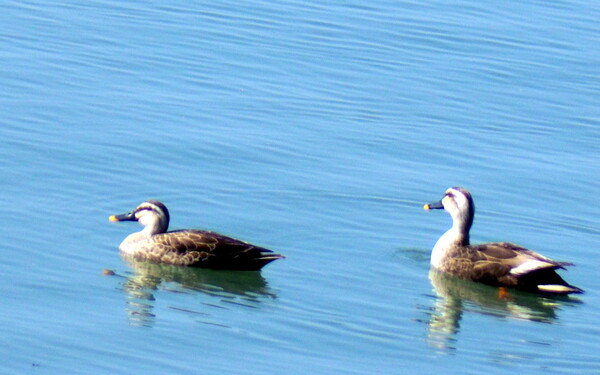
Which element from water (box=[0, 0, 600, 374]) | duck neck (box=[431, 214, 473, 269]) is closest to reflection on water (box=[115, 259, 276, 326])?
water (box=[0, 0, 600, 374])

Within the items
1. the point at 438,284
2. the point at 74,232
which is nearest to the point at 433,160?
the point at 438,284

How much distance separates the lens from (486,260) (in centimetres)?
1667

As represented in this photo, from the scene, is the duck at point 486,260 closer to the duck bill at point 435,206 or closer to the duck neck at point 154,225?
the duck bill at point 435,206

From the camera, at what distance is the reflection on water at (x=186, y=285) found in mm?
14750

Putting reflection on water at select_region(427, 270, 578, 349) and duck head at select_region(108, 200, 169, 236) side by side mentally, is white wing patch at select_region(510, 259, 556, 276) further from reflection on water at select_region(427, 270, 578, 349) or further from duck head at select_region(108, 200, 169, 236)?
duck head at select_region(108, 200, 169, 236)

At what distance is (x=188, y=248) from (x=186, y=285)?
81 cm

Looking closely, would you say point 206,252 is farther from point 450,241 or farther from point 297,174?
point 297,174

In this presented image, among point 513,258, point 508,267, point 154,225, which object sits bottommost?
point 154,225

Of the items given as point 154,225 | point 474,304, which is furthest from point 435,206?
point 154,225

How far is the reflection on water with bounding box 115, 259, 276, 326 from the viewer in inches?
581

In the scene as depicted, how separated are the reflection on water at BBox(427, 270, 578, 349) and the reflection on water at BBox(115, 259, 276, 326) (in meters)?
1.82

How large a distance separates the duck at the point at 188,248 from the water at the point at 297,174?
0.56ft

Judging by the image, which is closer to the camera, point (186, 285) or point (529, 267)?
point (186, 285)

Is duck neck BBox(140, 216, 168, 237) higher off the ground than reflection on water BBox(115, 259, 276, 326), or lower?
higher
